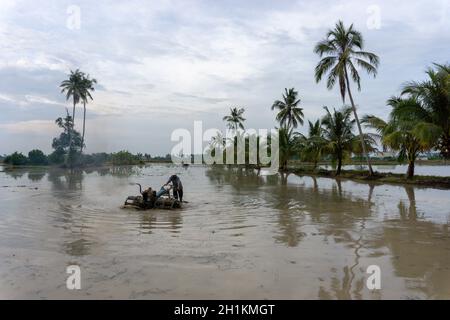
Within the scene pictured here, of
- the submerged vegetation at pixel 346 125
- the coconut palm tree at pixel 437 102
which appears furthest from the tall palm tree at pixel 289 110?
the coconut palm tree at pixel 437 102

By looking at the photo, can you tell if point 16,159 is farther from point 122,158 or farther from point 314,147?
point 314,147

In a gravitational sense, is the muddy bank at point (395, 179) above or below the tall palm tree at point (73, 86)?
below

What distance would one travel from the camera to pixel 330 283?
5.16 metres

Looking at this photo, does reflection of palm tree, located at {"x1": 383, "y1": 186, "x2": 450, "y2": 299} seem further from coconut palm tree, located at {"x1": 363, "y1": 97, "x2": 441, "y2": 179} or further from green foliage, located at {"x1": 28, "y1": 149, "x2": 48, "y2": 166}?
green foliage, located at {"x1": 28, "y1": 149, "x2": 48, "y2": 166}

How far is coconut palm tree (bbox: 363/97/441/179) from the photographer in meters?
16.7

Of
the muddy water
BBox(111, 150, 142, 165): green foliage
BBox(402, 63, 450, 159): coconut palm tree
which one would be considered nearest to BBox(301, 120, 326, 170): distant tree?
BBox(402, 63, 450, 159): coconut palm tree

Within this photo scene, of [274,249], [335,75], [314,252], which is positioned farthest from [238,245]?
[335,75]

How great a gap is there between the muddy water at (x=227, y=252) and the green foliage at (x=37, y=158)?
192 ft

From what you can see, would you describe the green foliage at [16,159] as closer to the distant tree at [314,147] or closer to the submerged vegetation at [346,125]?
the submerged vegetation at [346,125]

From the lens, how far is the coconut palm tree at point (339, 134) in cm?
3303

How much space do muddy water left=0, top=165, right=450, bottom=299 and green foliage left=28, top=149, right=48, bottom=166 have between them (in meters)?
58.6

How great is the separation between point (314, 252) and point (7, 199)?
1401 cm

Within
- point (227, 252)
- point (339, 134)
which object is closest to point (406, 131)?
point (339, 134)
